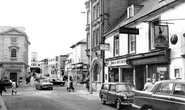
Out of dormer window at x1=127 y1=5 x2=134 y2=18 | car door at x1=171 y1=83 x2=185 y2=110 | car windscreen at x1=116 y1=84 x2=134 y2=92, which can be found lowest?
car windscreen at x1=116 y1=84 x2=134 y2=92

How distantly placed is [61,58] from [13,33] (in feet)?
114

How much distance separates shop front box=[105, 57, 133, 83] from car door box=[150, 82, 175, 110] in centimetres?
1266

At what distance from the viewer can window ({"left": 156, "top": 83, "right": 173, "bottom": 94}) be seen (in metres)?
7.94

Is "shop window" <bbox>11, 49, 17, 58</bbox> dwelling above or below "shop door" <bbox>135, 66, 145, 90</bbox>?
above

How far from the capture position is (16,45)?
5806 centimetres

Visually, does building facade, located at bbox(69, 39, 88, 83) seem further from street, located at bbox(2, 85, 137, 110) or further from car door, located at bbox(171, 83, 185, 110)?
car door, located at bbox(171, 83, 185, 110)

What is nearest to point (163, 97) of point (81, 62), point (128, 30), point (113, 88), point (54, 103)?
point (113, 88)

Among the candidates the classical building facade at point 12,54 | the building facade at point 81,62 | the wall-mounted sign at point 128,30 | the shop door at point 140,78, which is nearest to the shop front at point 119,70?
the shop door at point 140,78

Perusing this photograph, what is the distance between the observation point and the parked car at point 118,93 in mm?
13242

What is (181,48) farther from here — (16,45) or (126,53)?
(16,45)

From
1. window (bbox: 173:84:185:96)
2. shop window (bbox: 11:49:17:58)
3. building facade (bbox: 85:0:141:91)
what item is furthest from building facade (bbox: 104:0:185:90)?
shop window (bbox: 11:49:17:58)

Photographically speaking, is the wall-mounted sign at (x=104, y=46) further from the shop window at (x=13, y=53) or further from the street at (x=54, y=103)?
the shop window at (x=13, y=53)

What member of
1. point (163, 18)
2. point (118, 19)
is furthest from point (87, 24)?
point (163, 18)

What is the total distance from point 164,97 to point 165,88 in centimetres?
36
